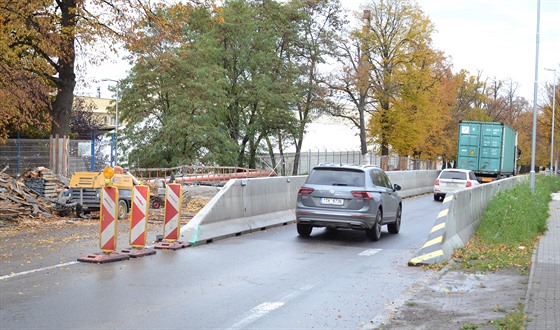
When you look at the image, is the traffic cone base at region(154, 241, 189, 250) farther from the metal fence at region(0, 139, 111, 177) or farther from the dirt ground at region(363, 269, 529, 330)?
the metal fence at region(0, 139, 111, 177)

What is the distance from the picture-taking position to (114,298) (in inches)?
336

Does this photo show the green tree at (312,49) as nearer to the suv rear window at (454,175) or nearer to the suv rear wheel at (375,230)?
the suv rear window at (454,175)

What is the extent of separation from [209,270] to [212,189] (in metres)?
15.2

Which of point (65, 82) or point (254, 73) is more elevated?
point (254, 73)

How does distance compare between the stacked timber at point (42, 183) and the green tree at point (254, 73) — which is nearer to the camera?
A: the stacked timber at point (42, 183)

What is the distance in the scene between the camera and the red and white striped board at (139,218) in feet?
41.2

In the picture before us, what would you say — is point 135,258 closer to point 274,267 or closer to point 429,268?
point 274,267

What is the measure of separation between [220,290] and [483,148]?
33.7 meters

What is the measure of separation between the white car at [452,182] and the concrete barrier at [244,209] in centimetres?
1273

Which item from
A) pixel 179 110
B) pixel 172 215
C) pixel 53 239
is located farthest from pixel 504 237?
pixel 179 110

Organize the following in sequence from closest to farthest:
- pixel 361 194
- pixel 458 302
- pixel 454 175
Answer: pixel 458 302 < pixel 361 194 < pixel 454 175

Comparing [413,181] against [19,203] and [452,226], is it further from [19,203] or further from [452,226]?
[452,226]

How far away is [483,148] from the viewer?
4041cm

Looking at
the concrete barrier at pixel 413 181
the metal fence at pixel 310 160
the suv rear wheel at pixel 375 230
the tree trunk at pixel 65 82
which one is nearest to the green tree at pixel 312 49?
the metal fence at pixel 310 160
